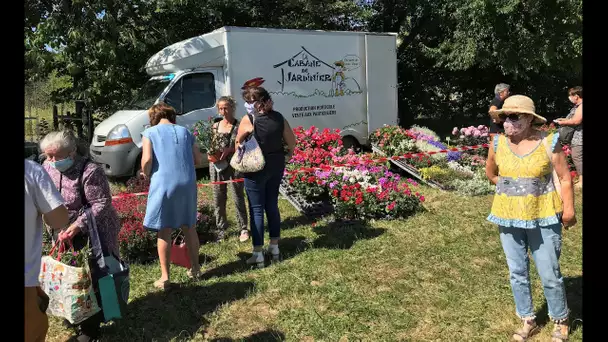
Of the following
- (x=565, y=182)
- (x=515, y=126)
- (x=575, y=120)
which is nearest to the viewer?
(x=565, y=182)

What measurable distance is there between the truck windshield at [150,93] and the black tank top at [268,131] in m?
5.21

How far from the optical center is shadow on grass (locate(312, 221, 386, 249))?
5.73 m

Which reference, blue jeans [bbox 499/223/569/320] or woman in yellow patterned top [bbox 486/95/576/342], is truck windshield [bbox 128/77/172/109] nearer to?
woman in yellow patterned top [bbox 486/95/576/342]

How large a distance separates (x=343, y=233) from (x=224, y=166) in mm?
1677

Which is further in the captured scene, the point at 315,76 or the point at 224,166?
the point at 315,76

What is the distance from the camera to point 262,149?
499cm

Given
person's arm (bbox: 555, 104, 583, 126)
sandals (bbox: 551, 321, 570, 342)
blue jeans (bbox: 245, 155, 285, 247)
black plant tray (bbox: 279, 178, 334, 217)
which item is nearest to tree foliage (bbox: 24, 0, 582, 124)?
person's arm (bbox: 555, 104, 583, 126)

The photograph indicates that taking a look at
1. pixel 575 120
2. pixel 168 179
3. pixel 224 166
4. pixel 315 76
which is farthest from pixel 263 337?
pixel 315 76

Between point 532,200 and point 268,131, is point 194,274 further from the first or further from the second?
point 532,200

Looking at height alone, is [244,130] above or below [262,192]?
above

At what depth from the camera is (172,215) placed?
14.1 ft

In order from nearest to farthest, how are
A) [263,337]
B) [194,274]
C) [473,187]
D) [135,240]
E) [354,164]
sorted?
[263,337] → [194,274] → [135,240] → [354,164] → [473,187]

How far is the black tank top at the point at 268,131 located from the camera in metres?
4.99

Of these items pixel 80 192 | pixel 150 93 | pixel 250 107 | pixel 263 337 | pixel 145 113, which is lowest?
pixel 263 337
